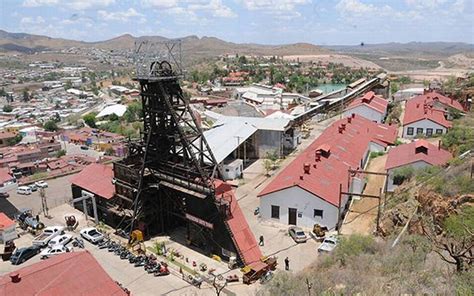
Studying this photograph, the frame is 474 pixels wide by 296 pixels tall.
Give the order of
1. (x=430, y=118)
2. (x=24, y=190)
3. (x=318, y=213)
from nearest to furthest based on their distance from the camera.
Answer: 1. (x=318, y=213)
2. (x=24, y=190)
3. (x=430, y=118)

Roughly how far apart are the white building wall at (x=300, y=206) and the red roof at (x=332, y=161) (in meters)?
0.35

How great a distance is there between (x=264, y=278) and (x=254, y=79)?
101731mm

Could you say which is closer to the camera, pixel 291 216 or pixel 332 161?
pixel 291 216

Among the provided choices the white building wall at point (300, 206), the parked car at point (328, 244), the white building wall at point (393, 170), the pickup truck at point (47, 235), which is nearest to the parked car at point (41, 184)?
the pickup truck at point (47, 235)

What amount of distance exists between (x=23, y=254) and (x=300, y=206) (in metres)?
17.5

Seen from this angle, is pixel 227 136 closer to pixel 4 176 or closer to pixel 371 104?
pixel 4 176

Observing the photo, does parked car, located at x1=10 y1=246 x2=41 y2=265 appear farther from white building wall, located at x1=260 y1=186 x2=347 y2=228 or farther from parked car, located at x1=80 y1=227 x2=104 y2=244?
white building wall, located at x1=260 y1=186 x2=347 y2=228

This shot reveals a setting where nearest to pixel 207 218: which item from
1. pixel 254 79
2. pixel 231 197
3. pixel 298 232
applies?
pixel 231 197

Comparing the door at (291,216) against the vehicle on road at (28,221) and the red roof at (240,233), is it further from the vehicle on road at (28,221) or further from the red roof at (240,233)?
the vehicle on road at (28,221)

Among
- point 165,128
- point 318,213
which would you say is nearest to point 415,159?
point 318,213

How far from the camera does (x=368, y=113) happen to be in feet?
180

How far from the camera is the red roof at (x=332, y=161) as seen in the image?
89.7 ft

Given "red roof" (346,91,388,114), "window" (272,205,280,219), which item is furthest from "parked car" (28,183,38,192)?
"red roof" (346,91,388,114)

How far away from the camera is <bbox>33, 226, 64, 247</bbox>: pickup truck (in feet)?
84.4
